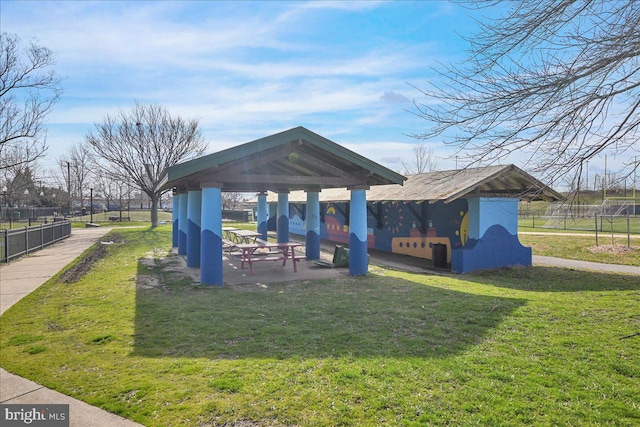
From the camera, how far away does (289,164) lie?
12.0 m

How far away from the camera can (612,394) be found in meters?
4.08

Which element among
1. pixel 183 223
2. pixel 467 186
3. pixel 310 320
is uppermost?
pixel 467 186

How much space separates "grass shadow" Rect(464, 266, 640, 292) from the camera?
10.6 m

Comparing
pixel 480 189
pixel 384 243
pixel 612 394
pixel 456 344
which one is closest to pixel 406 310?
pixel 456 344

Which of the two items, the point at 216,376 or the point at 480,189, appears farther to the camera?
the point at 480,189

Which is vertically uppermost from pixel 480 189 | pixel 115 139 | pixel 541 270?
pixel 115 139

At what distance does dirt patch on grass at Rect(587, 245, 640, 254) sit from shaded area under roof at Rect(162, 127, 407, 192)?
1163 cm

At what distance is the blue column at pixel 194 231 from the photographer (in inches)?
523

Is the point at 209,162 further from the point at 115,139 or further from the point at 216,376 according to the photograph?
the point at 115,139

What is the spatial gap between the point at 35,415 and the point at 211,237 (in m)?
6.25

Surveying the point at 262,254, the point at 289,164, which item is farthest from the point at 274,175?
the point at 262,254

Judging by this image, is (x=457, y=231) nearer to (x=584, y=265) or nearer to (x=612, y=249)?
(x=584, y=265)

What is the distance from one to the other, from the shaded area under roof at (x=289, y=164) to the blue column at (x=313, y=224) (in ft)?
7.12

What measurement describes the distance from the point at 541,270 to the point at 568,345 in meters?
9.36
